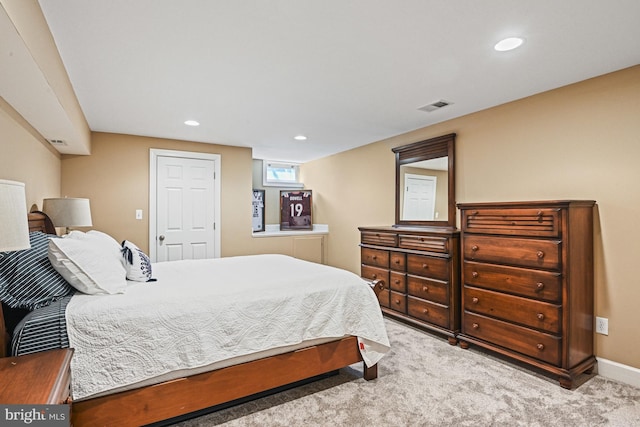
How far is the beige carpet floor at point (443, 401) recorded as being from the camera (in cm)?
192

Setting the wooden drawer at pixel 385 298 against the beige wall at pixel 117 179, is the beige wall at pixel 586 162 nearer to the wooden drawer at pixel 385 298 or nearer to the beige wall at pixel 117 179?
the wooden drawer at pixel 385 298

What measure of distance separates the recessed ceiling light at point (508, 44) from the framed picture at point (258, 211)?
4.16 metres

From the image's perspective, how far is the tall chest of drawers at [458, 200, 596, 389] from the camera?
231 cm

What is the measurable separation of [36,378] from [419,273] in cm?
302

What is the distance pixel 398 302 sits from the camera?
11.8 ft

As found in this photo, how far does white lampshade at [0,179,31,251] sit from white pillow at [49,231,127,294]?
0.70 meters

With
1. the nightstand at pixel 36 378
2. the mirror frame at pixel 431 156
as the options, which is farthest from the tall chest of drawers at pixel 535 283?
the nightstand at pixel 36 378

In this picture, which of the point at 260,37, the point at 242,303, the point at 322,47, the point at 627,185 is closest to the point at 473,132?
the point at 627,185

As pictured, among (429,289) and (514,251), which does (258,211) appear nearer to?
(429,289)

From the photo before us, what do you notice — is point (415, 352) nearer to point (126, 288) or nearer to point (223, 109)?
point (126, 288)

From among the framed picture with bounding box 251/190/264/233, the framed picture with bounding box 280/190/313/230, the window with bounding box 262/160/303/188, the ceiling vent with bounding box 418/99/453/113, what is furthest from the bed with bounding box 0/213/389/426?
the window with bounding box 262/160/303/188

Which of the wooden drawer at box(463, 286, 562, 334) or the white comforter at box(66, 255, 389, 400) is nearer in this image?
the white comforter at box(66, 255, 389, 400)

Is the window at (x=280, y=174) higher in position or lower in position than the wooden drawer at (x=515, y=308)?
higher

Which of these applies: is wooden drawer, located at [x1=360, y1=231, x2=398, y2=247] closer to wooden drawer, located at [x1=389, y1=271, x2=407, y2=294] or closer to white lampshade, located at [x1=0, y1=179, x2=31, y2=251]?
wooden drawer, located at [x1=389, y1=271, x2=407, y2=294]
